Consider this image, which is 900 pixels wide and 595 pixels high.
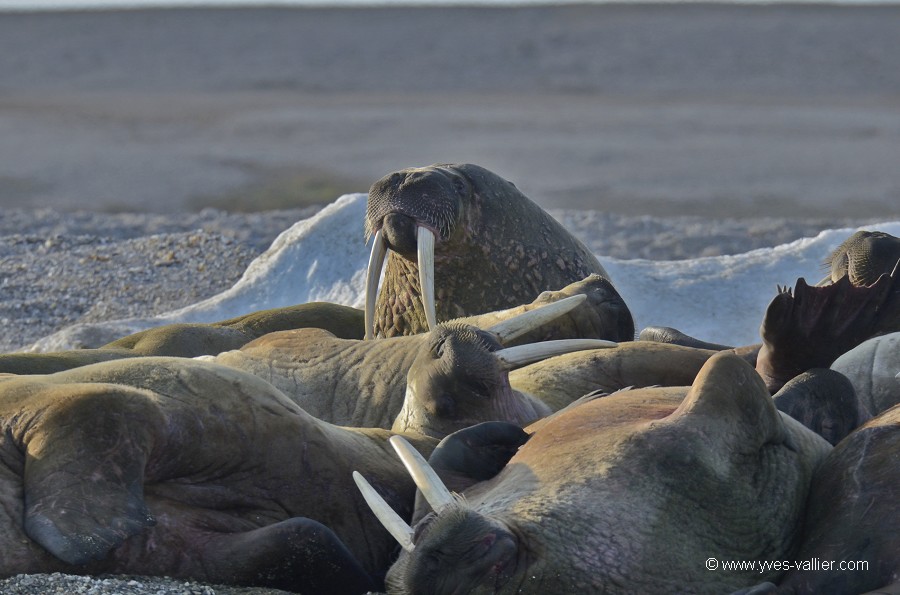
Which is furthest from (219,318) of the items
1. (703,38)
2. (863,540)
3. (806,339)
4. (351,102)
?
(703,38)

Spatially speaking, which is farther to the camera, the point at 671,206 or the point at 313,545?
the point at 671,206

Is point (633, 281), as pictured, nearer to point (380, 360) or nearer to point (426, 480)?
point (380, 360)

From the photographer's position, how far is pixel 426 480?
3.68 meters

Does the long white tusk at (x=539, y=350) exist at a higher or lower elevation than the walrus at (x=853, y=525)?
lower

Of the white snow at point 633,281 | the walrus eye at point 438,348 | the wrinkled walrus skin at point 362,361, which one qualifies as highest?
the walrus eye at point 438,348

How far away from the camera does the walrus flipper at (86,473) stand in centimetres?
367

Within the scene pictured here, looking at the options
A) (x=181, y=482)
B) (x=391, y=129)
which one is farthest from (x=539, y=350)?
(x=391, y=129)

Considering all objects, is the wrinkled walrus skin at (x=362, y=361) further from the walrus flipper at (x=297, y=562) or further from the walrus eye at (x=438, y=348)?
the walrus flipper at (x=297, y=562)

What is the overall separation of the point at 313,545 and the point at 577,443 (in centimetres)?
69

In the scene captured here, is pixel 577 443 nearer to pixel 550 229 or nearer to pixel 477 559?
pixel 477 559

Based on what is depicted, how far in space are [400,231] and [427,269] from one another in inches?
9.3

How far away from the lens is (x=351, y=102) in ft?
119

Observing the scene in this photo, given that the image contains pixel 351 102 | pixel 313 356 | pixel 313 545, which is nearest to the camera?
pixel 313 545

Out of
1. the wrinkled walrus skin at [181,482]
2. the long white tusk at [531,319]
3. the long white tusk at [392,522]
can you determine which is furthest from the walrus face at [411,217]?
the long white tusk at [392,522]
